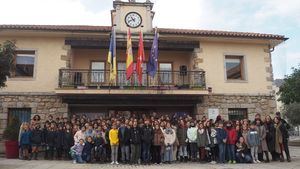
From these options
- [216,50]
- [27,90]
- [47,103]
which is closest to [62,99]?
[47,103]

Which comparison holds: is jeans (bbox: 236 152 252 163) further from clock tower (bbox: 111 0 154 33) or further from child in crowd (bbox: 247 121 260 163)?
clock tower (bbox: 111 0 154 33)

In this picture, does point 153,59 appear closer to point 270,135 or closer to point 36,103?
point 36,103

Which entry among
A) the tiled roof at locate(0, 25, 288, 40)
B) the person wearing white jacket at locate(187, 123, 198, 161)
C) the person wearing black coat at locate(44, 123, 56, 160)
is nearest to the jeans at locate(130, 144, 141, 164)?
the person wearing white jacket at locate(187, 123, 198, 161)

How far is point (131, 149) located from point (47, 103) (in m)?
5.46

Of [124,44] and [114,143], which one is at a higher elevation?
[124,44]

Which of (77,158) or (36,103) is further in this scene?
(36,103)

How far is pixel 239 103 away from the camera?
16.2 meters

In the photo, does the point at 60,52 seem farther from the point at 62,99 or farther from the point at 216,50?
the point at 216,50

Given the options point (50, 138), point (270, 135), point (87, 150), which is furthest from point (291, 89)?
point (50, 138)

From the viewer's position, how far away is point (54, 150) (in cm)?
1283

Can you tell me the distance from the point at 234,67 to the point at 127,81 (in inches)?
215

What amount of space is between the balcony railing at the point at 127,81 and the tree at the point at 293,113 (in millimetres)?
10225

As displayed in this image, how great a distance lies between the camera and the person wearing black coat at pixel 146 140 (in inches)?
455

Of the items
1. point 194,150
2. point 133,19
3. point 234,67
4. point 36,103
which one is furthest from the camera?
point 234,67
